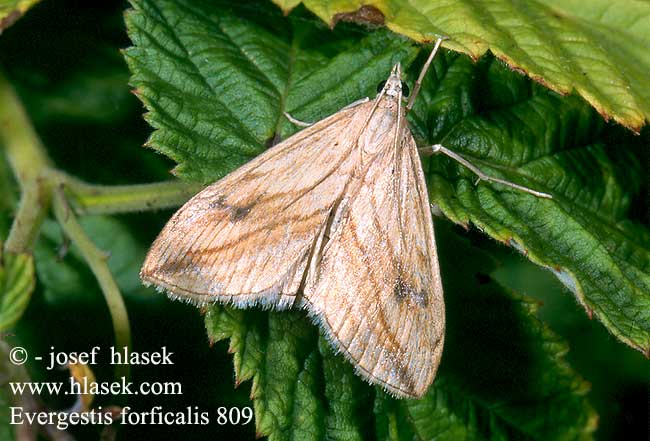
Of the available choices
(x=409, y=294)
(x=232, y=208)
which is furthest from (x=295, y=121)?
(x=409, y=294)

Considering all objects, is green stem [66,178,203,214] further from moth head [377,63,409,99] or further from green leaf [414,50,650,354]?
green leaf [414,50,650,354]

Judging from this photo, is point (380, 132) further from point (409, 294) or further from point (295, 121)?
point (409, 294)

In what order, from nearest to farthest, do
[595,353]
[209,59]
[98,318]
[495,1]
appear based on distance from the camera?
1. [495,1]
2. [209,59]
3. [98,318]
4. [595,353]

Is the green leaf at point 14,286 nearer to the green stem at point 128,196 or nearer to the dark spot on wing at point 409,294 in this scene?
the green stem at point 128,196

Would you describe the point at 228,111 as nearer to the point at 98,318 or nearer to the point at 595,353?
the point at 98,318

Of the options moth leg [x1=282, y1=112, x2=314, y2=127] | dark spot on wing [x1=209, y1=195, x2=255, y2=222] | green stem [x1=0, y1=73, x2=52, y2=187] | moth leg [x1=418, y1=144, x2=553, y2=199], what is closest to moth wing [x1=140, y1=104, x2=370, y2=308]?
dark spot on wing [x1=209, y1=195, x2=255, y2=222]

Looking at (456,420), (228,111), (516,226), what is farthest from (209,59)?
(456,420)
